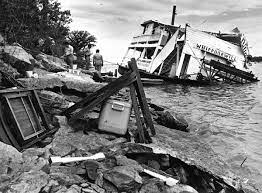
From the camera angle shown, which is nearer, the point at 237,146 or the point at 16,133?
the point at 16,133

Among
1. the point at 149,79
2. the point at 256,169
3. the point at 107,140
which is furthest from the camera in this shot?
the point at 149,79

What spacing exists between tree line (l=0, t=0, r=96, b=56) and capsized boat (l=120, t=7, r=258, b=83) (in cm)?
821

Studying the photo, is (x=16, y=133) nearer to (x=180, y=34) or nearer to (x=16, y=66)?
(x=16, y=66)

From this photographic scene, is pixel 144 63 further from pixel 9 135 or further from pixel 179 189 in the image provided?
pixel 179 189

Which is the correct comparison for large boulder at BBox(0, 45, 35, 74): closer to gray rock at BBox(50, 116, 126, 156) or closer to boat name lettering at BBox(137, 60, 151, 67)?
gray rock at BBox(50, 116, 126, 156)

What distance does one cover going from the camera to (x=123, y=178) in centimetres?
346

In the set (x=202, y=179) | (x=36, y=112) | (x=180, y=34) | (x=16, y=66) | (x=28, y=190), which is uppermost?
(x=180, y=34)

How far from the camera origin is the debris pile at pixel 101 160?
3.29 metres

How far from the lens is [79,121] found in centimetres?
556

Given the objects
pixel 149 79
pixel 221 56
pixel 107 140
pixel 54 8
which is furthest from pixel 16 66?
pixel 221 56

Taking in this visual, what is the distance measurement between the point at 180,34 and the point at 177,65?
9.13 feet

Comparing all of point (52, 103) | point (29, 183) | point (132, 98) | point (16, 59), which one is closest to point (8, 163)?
point (29, 183)

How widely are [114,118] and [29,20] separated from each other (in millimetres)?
11011

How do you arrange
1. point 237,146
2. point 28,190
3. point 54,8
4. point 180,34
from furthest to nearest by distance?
point 180,34 < point 54,8 < point 237,146 < point 28,190
